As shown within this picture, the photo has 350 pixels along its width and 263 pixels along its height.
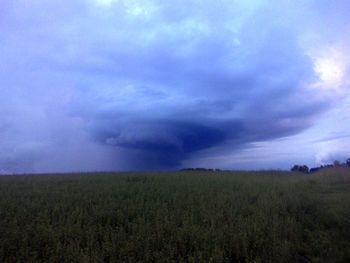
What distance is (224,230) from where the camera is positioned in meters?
5.95

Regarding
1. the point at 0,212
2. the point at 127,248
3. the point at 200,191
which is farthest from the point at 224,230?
the point at 0,212

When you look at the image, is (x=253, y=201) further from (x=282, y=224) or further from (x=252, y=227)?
(x=252, y=227)

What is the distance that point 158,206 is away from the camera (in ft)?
26.8

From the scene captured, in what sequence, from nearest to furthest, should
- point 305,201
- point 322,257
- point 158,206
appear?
point 322,257, point 158,206, point 305,201

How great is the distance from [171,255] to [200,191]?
6592 millimetres

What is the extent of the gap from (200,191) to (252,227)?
508 cm

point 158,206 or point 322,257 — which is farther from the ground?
point 158,206

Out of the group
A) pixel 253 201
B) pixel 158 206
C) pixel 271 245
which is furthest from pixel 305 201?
pixel 158 206

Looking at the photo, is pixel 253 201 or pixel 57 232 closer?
pixel 57 232

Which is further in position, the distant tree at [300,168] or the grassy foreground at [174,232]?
the distant tree at [300,168]

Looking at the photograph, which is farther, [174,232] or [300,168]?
[300,168]

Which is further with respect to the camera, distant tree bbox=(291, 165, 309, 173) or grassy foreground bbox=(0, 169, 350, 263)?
distant tree bbox=(291, 165, 309, 173)

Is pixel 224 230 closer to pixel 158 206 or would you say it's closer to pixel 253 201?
pixel 158 206

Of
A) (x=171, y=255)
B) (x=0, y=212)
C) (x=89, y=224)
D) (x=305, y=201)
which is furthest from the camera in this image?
(x=305, y=201)
